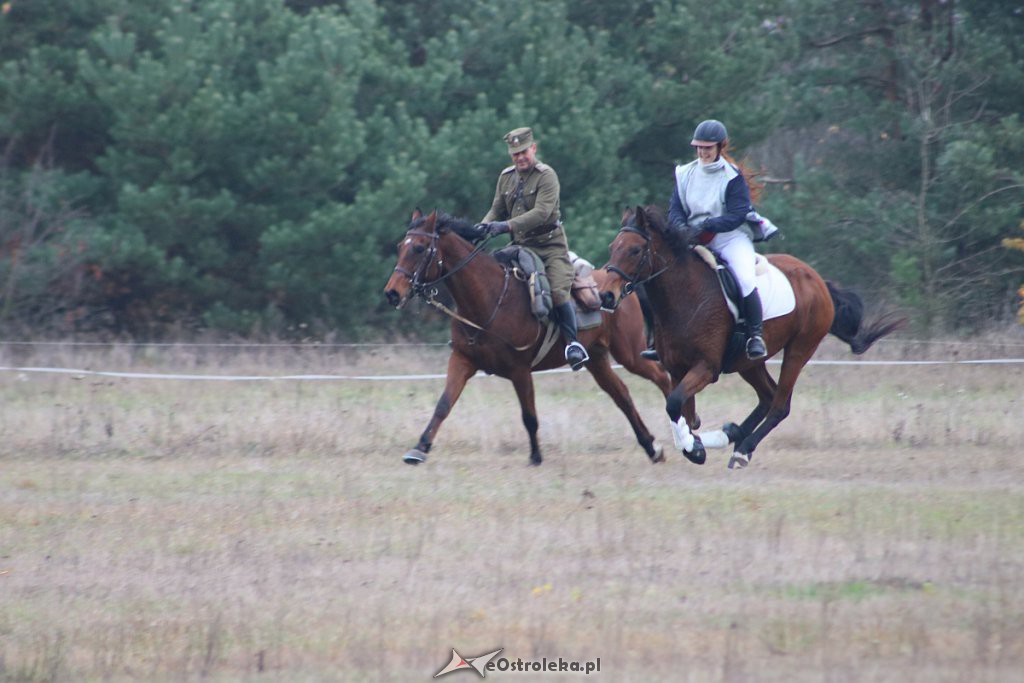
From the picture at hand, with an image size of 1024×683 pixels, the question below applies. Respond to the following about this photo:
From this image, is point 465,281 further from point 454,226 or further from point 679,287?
point 679,287

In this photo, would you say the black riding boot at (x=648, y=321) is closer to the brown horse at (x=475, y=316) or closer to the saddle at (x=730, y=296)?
the brown horse at (x=475, y=316)

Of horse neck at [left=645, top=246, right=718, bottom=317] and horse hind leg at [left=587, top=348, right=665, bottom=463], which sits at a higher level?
horse neck at [left=645, top=246, right=718, bottom=317]

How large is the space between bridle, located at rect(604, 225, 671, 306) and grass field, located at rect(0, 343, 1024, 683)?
1.50 metres

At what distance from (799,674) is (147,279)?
1729cm

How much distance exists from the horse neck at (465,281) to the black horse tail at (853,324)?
331 cm

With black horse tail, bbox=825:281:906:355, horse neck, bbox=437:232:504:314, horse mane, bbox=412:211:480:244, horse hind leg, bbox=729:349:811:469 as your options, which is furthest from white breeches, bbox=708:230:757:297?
horse mane, bbox=412:211:480:244

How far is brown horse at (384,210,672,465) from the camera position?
36.6ft

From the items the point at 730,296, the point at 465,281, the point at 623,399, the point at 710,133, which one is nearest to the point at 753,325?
the point at 730,296

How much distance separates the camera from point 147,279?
21359 millimetres

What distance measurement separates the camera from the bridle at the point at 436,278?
11.0 meters

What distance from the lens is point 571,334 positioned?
11.6 m

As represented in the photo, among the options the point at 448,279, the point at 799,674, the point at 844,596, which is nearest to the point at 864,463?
the point at 448,279
